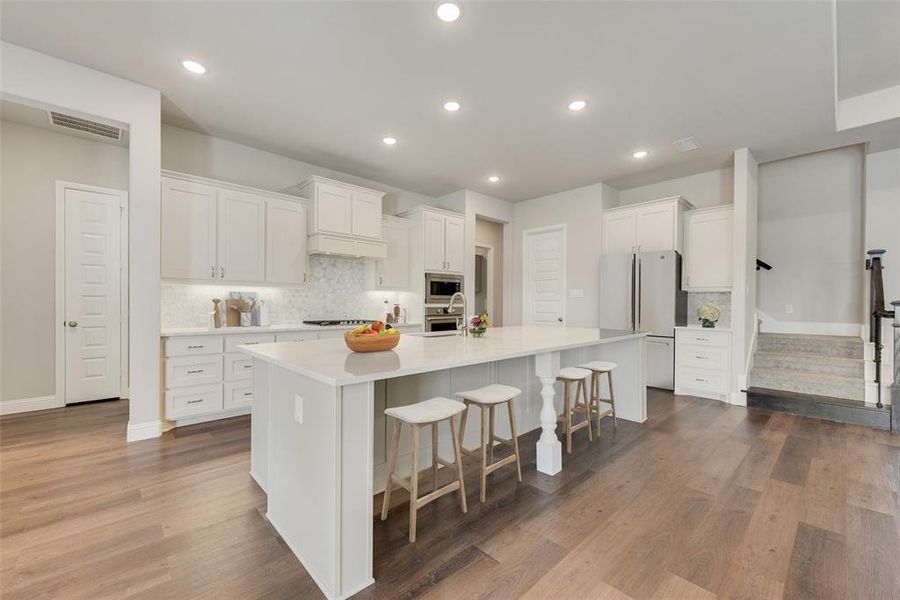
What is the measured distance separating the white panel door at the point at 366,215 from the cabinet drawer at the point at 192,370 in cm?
207

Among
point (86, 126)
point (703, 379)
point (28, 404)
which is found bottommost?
point (28, 404)

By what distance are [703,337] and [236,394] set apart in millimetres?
5203

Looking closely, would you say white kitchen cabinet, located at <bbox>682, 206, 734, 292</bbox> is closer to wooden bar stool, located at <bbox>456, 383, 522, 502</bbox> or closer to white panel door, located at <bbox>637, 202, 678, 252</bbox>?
white panel door, located at <bbox>637, 202, 678, 252</bbox>

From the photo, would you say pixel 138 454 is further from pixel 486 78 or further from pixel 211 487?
pixel 486 78

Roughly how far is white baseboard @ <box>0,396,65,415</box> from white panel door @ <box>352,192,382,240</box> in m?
3.55

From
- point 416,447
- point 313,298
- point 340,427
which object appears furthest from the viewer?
point 313,298

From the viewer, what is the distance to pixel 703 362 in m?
4.48

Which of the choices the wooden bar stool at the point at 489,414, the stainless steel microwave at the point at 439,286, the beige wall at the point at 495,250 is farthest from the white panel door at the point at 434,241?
the wooden bar stool at the point at 489,414

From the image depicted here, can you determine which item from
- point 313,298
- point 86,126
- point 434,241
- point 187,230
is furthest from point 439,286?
point 86,126

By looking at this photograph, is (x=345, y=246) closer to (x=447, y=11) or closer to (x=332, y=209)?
(x=332, y=209)

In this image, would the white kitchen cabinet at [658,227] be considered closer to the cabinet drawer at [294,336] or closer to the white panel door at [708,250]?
the white panel door at [708,250]

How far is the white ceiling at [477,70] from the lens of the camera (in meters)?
2.27

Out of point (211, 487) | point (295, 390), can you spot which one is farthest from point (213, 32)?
point (211, 487)

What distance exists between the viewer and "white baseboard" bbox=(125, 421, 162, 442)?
301 centimetres
